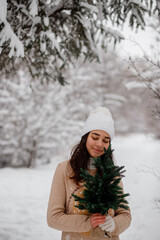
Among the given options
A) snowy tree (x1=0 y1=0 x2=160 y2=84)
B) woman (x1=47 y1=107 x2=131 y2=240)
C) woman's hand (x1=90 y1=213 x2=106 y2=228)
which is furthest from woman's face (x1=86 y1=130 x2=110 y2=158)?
snowy tree (x1=0 y1=0 x2=160 y2=84)

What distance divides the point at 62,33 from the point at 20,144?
321 inches

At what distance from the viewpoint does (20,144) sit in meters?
11.5

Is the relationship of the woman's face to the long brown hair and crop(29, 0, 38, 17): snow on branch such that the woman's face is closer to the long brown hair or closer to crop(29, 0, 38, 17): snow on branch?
the long brown hair

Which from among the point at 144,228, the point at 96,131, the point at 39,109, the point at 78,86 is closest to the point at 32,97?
the point at 39,109

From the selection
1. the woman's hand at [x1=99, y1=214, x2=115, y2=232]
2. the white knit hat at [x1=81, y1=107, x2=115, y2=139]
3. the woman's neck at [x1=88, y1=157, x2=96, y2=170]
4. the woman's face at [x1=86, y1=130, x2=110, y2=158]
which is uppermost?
the white knit hat at [x1=81, y1=107, x2=115, y2=139]

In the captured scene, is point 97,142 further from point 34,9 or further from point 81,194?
point 34,9

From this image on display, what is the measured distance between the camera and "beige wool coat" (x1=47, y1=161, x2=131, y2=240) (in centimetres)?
162

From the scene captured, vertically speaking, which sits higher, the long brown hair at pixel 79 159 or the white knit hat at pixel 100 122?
the white knit hat at pixel 100 122

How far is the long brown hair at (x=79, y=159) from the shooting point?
5.99 feet

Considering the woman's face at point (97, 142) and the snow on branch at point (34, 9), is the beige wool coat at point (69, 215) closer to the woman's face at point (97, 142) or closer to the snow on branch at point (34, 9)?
the woman's face at point (97, 142)

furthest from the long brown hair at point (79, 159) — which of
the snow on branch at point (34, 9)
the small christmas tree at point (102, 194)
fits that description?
the snow on branch at point (34, 9)

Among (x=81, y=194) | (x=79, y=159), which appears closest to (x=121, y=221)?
(x=81, y=194)

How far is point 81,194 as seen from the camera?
1798 mm

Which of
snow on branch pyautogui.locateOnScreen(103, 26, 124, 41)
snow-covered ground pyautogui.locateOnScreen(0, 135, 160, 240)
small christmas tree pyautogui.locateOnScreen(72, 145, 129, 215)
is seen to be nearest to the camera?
small christmas tree pyautogui.locateOnScreen(72, 145, 129, 215)
